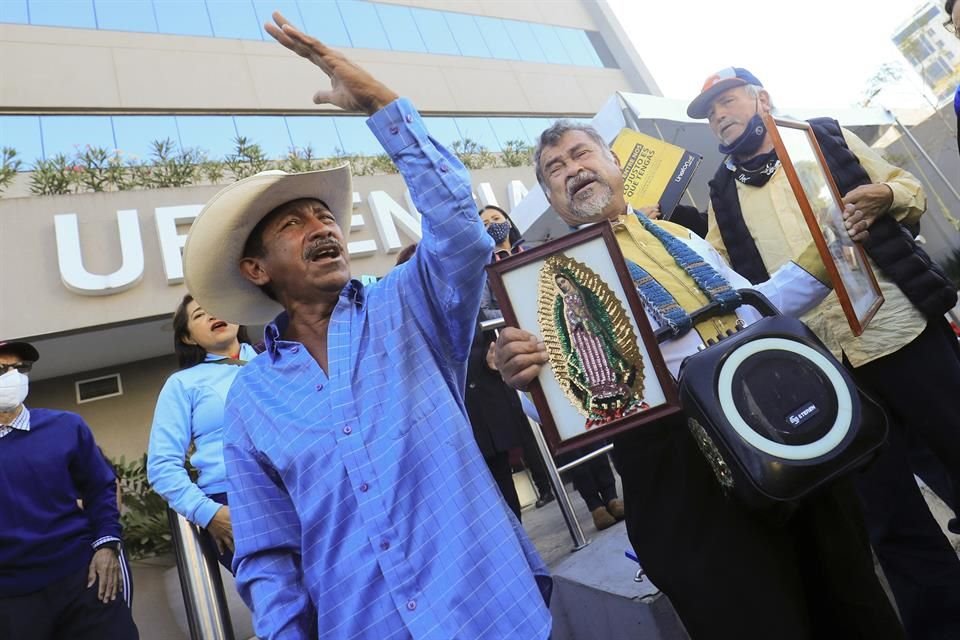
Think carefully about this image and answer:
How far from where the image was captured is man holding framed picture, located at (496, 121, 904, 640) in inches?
50.4

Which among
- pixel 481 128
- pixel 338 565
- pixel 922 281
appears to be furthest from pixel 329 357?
pixel 481 128

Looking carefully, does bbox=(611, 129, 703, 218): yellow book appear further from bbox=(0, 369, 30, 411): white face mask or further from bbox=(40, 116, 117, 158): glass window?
bbox=(40, 116, 117, 158): glass window

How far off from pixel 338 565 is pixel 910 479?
2065 millimetres

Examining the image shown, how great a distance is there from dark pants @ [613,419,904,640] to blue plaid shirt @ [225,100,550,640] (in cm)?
36

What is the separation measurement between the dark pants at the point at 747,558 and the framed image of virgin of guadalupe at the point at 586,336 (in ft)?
0.81

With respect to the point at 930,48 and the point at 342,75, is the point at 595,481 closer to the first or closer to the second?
the point at 342,75

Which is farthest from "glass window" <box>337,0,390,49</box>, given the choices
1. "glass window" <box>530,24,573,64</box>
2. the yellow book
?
the yellow book

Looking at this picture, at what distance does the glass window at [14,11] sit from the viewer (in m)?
10.2

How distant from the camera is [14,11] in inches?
408

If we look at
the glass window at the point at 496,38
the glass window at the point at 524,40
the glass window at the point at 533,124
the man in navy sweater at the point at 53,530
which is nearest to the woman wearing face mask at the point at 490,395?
the man in navy sweater at the point at 53,530

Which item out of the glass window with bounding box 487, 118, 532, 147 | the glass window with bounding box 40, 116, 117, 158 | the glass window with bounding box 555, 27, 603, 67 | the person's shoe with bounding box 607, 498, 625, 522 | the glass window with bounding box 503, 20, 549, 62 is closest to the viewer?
the person's shoe with bounding box 607, 498, 625, 522

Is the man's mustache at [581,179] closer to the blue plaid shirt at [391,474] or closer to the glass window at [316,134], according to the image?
the blue plaid shirt at [391,474]

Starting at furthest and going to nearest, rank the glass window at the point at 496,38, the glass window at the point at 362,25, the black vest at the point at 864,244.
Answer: the glass window at the point at 496,38
the glass window at the point at 362,25
the black vest at the point at 864,244

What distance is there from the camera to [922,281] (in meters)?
1.95
